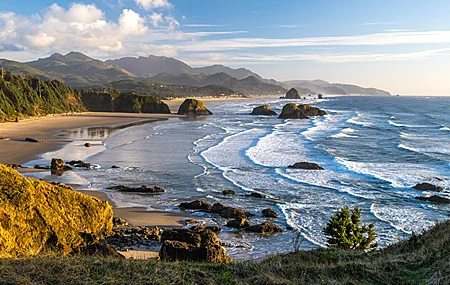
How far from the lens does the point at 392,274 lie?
7.68m

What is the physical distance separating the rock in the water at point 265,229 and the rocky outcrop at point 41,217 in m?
6.04

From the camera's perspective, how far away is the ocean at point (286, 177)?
1834cm

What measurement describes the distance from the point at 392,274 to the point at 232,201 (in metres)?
14.5

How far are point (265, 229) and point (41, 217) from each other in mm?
8590

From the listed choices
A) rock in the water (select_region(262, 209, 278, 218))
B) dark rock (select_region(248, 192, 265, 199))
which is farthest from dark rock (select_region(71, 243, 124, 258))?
dark rock (select_region(248, 192, 265, 199))

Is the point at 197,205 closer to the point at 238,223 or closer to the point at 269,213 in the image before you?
the point at 238,223

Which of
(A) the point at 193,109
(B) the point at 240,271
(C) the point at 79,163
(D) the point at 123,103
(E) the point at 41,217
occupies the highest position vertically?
(B) the point at 240,271

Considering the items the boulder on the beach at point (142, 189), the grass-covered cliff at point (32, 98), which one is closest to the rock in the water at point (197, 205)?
the boulder on the beach at point (142, 189)

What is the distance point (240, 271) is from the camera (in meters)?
7.68

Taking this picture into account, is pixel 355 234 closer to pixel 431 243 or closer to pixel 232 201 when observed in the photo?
pixel 431 243

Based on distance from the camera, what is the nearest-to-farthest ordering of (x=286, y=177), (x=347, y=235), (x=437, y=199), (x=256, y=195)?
(x=347, y=235) < (x=437, y=199) < (x=256, y=195) < (x=286, y=177)

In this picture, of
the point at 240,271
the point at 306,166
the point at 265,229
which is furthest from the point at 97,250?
the point at 306,166

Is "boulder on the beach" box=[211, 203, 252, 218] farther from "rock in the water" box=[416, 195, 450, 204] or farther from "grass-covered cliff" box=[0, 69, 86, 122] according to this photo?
"grass-covered cliff" box=[0, 69, 86, 122]

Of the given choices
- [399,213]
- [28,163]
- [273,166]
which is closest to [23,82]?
[28,163]
